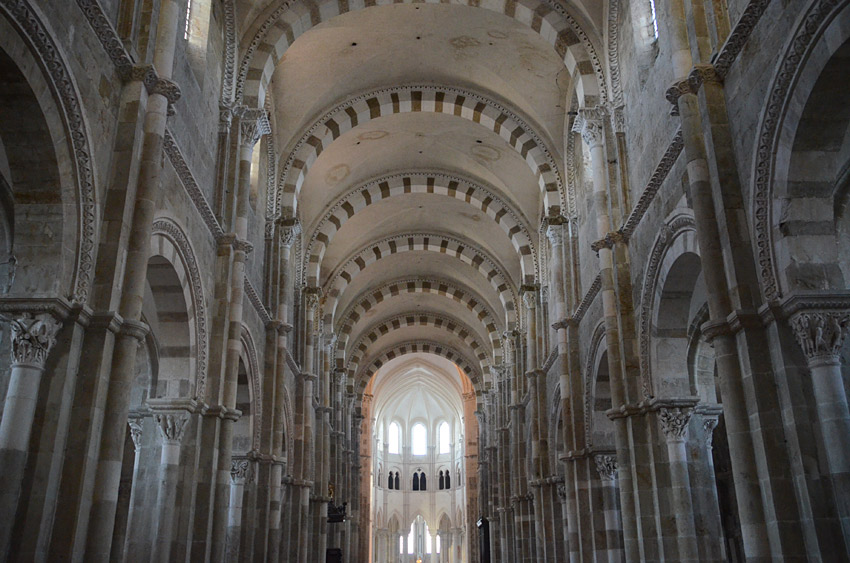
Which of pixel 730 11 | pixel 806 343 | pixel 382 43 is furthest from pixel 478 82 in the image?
pixel 806 343

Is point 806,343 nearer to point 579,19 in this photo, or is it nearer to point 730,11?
point 730,11

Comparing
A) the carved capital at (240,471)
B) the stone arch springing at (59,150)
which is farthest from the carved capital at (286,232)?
the stone arch springing at (59,150)

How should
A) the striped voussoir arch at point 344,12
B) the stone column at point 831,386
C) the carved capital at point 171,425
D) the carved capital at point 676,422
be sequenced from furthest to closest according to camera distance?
1. the striped voussoir arch at point 344,12
2. the carved capital at point 676,422
3. the carved capital at point 171,425
4. the stone column at point 831,386

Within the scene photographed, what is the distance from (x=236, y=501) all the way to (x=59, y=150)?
33.2ft

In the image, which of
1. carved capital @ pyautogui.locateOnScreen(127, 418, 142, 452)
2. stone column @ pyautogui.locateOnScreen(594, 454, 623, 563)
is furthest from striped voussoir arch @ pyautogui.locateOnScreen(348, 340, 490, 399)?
carved capital @ pyautogui.locateOnScreen(127, 418, 142, 452)

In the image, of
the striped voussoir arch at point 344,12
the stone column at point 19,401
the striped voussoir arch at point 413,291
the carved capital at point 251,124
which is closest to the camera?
the stone column at point 19,401

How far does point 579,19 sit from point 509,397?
58.1 feet

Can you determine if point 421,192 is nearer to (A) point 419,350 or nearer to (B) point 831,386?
(A) point 419,350

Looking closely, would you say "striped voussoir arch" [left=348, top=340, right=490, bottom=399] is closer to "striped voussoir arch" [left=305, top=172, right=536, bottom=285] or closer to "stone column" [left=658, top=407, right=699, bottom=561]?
"striped voussoir arch" [left=305, top=172, right=536, bottom=285]

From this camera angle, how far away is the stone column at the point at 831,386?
7434 millimetres

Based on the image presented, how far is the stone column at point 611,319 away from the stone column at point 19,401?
29.6ft

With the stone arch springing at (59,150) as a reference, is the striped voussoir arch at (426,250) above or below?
above

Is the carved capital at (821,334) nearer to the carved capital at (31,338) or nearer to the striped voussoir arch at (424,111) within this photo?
the carved capital at (31,338)

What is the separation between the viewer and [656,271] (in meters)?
12.3
